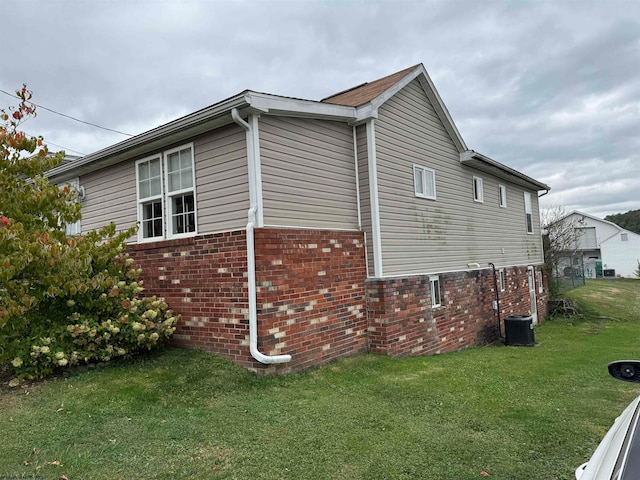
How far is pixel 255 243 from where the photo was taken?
609 cm

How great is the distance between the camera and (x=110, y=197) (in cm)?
893

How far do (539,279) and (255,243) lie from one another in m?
14.7

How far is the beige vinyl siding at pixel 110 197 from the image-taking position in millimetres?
8430

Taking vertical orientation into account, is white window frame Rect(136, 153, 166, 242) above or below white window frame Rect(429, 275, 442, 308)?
above

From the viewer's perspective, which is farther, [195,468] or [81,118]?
[81,118]

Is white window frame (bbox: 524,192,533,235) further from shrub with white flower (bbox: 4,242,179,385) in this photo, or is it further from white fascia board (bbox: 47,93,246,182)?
shrub with white flower (bbox: 4,242,179,385)

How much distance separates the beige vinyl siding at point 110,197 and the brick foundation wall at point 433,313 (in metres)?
5.05

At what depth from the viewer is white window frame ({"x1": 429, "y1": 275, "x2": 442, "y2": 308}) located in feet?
30.9

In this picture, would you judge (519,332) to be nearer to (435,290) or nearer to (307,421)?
(435,290)

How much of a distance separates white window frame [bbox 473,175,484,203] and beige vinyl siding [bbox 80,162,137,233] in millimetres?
9041

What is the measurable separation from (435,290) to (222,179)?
18.1 ft

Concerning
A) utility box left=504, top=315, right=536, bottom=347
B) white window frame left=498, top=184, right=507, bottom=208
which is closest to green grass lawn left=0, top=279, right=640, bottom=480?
utility box left=504, top=315, right=536, bottom=347

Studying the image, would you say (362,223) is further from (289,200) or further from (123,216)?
(123,216)

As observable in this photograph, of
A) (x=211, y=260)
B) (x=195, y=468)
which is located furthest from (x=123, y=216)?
(x=195, y=468)
